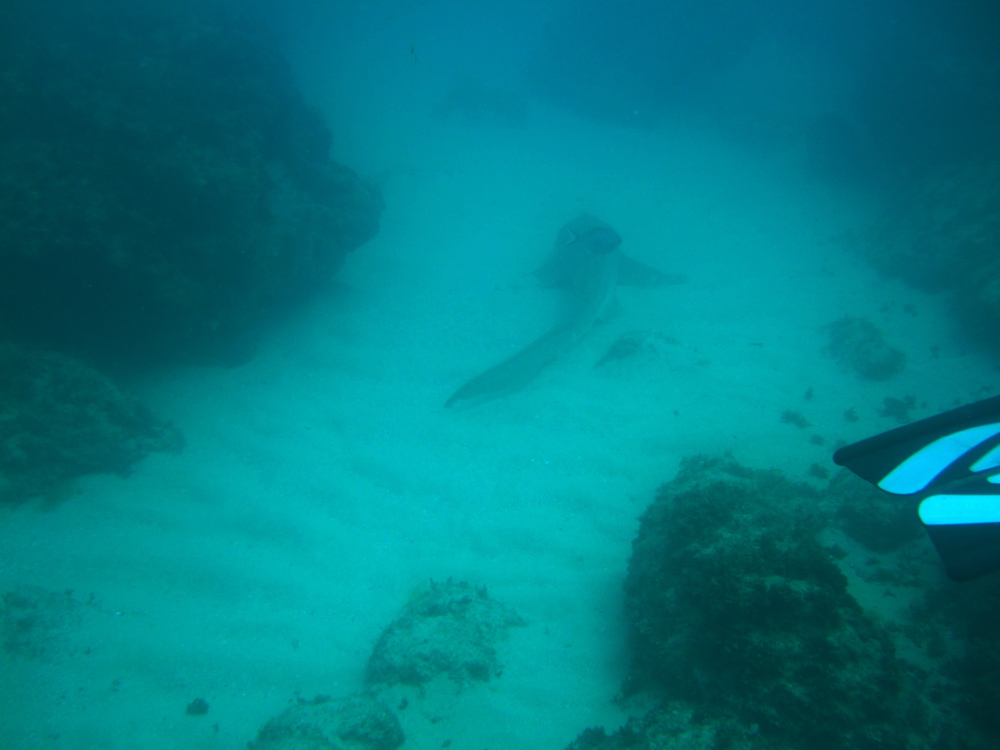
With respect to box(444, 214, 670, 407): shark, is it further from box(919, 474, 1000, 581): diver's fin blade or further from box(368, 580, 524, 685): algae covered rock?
box(919, 474, 1000, 581): diver's fin blade

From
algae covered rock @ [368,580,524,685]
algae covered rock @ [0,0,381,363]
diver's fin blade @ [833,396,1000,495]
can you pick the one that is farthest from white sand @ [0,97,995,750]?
diver's fin blade @ [833,396,1000,495]

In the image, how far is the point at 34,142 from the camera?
7266mm

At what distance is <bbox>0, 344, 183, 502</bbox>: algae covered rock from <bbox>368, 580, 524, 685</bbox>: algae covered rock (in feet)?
17.8

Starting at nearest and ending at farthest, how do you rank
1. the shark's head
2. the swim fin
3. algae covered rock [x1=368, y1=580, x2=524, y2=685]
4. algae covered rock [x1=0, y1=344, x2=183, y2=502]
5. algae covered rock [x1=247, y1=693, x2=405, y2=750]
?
the swim fin < algae covered rock [x1=247, y1=693, x2=405, y2=750] < algae covered rock [x1=368, y1=580, x2=524, y2=685] < algae covered rock [x1=0, y1=344, x2=183, y2=502] < the shark's head

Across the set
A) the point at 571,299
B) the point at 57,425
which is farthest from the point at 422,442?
the point at 571,299

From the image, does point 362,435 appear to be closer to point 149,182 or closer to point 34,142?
point 149,182

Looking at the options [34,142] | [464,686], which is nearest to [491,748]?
[464,686]

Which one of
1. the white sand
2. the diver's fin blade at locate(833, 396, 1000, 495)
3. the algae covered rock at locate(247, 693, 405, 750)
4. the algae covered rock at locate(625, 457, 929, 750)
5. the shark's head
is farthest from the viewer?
the shark's head

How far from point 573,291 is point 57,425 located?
33.0ft

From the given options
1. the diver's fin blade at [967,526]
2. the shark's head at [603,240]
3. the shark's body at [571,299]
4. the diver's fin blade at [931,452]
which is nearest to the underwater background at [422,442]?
the shark's body at [571,299]

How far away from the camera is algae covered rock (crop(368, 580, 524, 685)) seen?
167 inches

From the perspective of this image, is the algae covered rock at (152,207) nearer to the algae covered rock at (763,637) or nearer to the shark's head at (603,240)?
the shark's head at (603,240)

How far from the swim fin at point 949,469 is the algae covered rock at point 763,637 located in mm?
1178

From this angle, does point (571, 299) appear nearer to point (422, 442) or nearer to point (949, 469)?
point (422, 442)
